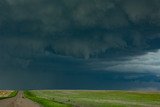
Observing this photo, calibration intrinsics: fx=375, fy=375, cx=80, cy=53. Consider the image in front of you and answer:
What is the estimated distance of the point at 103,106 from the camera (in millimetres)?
60719

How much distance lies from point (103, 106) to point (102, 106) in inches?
6.4

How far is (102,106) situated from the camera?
60.7 metres
